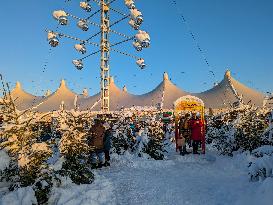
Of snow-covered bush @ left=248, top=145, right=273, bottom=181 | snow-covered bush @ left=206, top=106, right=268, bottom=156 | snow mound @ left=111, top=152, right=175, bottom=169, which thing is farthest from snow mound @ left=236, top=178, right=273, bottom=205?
snow-covered bush @ left=206, top=106, right=268, bottom=156

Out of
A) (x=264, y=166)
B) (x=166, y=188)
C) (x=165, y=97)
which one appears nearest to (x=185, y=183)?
(x=166, y=188)

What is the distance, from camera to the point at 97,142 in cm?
1165

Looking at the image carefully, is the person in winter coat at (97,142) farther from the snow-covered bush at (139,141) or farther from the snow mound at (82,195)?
the snow mound at (82,195)

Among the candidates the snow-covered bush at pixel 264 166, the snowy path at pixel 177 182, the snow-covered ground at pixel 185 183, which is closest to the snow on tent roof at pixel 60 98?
the snow-covered ground at pixel 185 183

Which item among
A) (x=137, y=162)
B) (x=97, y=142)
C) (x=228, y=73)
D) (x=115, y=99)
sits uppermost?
(x=228, y=73)

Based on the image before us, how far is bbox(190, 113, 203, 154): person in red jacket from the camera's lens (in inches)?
590

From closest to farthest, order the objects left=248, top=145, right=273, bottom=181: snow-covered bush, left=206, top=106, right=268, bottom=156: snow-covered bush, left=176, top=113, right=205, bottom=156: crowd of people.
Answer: left=248, top=145, right=273, bottom=181: snow-covered bush, left=206, top=106, right=268, bottom=156: snow-covered bush, left=176, top=113, right=205, bottom=156: crowd of people

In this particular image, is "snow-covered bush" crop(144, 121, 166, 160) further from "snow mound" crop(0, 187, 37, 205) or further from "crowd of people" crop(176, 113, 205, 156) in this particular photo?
"snow mound" crop(0, 187, 37, 205)

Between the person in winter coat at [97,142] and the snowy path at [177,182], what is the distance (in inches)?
19.5

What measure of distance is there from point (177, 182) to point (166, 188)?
82cm

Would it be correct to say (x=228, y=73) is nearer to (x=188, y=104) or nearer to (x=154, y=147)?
(x=188, y=104)

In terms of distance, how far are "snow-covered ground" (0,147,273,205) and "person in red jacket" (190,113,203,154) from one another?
3.40m

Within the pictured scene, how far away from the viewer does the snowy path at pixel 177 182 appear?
23.2 feet

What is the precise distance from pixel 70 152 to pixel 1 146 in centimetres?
168
